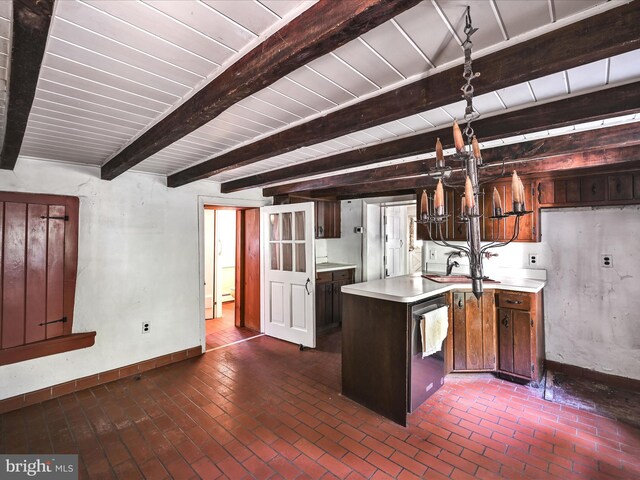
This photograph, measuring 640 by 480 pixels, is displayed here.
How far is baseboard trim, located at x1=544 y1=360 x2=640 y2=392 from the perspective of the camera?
3.02 m

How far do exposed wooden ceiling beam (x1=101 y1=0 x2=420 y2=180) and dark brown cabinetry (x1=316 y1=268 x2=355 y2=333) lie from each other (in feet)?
11.0

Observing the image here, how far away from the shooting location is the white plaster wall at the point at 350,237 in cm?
545

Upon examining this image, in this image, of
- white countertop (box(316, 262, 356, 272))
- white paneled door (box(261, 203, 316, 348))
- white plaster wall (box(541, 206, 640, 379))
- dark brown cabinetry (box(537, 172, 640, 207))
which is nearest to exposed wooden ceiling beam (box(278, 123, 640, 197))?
dark brown cabinetry (box(537, 172, 640, 207))

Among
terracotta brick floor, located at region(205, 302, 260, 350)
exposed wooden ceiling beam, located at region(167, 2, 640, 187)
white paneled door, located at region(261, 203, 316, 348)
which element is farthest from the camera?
terracotta brick floor, located at region(205, 302, 260, 350)

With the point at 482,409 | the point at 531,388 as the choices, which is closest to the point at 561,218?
the point at 531,388

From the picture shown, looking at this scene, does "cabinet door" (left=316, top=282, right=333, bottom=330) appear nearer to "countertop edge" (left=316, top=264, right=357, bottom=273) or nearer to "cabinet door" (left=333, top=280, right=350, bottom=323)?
"cabinet door" (left=333, top=280, right=350, bottom=323)

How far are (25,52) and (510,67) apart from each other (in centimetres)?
178

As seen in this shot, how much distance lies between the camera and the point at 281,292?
171 inches

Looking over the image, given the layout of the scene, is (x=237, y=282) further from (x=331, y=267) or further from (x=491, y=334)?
(x=491, y=334)

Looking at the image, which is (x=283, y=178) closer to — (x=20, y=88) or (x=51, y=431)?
(x=20, y=88)

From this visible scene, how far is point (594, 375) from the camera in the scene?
320cm

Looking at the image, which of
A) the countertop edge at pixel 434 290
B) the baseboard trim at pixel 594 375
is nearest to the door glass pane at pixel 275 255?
the countertop edge at pixel 434 290

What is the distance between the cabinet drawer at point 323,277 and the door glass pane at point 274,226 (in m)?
0.85

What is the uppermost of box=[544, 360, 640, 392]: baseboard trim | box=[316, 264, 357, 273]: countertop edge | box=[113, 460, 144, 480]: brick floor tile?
box=[316, 264, 357, 273]: countertop edge
